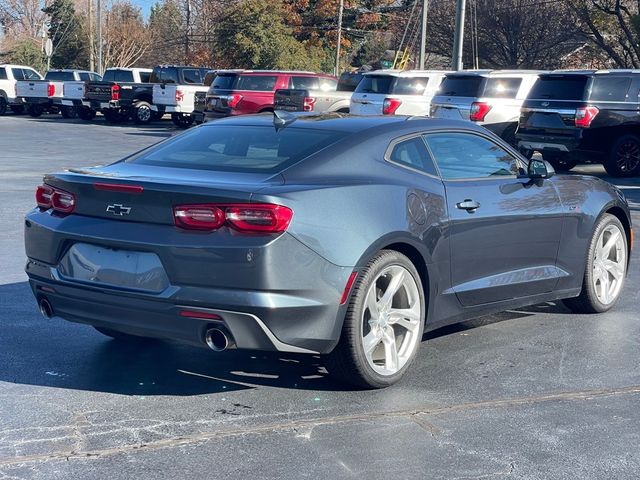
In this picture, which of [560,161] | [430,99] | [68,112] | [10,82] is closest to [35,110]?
[68,112]

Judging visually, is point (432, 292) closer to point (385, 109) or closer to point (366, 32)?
point (385, 109)

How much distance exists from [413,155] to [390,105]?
56.0 feet

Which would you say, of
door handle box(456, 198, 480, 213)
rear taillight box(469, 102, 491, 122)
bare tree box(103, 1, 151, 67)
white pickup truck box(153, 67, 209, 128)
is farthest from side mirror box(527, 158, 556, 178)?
bare tree box(103, 1, 151, 67)

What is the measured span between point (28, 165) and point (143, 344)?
43.5 feet

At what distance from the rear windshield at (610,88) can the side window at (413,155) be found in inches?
497

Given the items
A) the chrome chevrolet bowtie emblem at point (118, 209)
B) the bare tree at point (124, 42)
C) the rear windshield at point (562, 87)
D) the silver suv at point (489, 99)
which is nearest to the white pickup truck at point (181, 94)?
the silver suv at point (489, 99)

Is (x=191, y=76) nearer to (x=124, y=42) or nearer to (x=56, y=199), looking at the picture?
(x=56, y=199)

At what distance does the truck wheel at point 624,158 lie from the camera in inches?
701

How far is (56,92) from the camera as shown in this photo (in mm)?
38875

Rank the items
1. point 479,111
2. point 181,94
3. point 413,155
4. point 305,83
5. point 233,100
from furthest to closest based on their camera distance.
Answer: point 181,94, point 305,83, point 233,100, point 479,111, point 413,155

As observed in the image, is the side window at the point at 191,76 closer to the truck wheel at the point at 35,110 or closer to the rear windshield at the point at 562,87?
the truck wheel at the point at 35,110

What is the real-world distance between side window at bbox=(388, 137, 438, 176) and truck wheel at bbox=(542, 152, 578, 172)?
1245 centimetres

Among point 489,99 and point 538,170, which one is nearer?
point 538,170

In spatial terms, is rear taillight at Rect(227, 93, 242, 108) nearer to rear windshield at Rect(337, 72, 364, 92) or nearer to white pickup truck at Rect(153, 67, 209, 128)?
rear windshield at Rect(337, 72, 364, 92)
